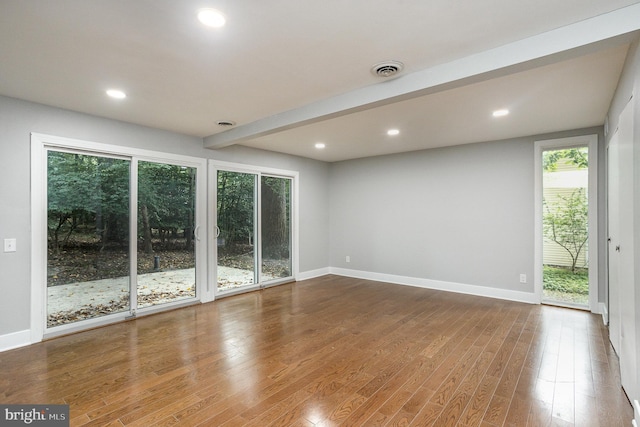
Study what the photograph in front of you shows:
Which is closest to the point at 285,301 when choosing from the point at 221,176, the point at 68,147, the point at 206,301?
the point at 206,301

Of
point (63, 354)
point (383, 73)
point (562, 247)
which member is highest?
point (383, 73)

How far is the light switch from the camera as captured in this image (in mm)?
3033

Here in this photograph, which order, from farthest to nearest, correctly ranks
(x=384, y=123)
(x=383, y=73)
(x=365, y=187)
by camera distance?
1. (x=365, y=187)
2. (x=384, y=123)
3. (x=383, y=73)

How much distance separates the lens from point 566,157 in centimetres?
442

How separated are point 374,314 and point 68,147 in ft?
13.3

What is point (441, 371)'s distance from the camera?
2.57 meters

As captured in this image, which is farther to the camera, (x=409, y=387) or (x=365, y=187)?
(x=365, y=187)

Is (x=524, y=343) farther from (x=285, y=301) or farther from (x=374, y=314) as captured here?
(x=285, y=301)

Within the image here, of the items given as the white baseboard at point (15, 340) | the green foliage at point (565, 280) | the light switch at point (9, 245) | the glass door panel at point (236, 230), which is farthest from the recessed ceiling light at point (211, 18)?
the green foliage at point (565, 280)

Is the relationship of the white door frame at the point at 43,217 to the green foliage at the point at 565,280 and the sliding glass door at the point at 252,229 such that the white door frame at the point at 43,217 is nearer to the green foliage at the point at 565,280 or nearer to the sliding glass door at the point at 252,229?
the sliding glass door at the point at 252,229

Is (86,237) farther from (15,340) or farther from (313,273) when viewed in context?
(313,273)

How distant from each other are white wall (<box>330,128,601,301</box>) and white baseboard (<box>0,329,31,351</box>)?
4938 mm

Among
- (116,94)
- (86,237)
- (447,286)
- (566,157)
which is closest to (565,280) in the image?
(447,286)

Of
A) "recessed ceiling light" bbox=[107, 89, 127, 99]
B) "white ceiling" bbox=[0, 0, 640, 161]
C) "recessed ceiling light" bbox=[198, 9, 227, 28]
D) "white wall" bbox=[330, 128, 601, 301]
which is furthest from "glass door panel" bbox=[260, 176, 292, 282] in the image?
"recessed ceiling light" bbox=[198, 9, 227, 28]
